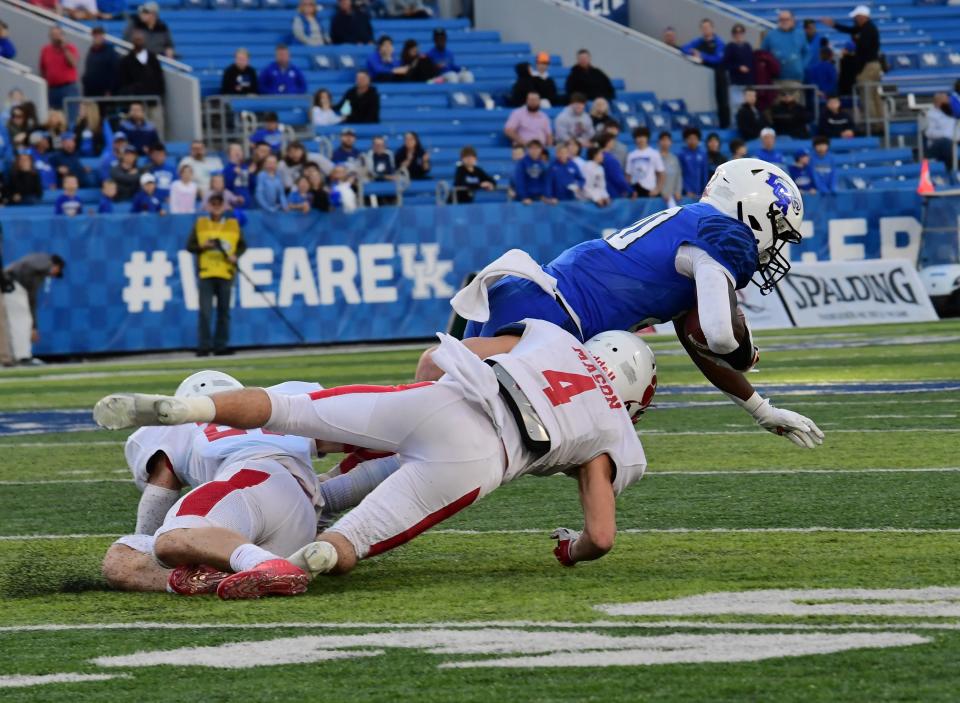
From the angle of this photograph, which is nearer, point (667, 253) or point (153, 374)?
point (667, 253)

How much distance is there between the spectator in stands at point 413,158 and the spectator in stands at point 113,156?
10.5ft

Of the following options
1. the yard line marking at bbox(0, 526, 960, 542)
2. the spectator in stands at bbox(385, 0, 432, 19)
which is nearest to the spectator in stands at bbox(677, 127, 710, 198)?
the spectator in stands at bbox(385, 0, 432, 19)

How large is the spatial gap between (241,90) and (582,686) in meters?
18.5

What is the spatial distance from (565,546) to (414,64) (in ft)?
60.5

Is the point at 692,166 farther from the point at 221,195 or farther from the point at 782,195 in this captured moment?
the point at 782,195

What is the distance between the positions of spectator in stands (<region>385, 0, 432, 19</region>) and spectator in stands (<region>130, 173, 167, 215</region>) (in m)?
7.45

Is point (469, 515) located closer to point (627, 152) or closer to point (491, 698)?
point (491, 698)

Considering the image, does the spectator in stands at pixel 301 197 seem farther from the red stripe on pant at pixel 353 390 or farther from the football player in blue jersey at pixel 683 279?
the red stripe on pant at pixel 353 390

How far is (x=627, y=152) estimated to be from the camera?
21.7 m

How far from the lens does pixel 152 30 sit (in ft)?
70.8

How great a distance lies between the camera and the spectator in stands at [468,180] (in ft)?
64.7

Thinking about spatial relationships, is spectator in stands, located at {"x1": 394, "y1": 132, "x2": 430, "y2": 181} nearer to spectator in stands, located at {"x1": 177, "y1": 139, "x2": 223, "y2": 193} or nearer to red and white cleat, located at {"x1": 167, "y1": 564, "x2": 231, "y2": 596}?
spectator in stands, located at {"x1": 177, "y1": 139, "x2": 223, "y2": 193}

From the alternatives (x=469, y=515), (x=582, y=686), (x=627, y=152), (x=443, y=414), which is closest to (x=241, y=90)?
(x=627, y=152)

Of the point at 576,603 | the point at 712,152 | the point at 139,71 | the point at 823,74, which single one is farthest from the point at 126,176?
the point at 576,603
